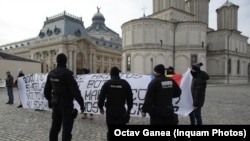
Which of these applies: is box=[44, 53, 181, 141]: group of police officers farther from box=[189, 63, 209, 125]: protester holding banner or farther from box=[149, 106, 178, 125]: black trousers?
box=[189, 63, 209, 125]: protester holding banner

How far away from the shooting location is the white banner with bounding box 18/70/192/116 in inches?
334

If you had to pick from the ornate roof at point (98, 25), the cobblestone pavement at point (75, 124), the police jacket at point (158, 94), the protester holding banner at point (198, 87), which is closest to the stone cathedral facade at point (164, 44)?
the ornate roof at point (98, 25)

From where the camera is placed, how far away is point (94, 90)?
1029 cm

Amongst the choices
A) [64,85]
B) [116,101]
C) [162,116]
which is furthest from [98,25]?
[162,116]

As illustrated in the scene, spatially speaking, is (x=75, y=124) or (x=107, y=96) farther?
(x=75, y=124)

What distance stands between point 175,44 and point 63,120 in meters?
46.2

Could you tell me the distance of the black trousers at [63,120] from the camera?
540 centimetres

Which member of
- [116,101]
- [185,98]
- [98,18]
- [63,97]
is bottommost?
Result: [185,98]

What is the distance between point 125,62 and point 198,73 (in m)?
40.1

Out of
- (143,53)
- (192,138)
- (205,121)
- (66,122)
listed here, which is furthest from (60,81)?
(143,53)

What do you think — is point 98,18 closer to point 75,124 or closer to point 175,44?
point 175,44

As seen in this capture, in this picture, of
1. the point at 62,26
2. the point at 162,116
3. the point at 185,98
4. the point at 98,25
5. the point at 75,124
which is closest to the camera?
the point at 162,116

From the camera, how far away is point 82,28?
76.8m

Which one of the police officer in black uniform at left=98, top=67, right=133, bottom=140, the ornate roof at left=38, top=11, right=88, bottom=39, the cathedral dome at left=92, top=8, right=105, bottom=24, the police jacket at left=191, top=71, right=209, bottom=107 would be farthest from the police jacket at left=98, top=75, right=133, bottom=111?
the cathedral dome at left=92, top=8, right=105, bottom=24
